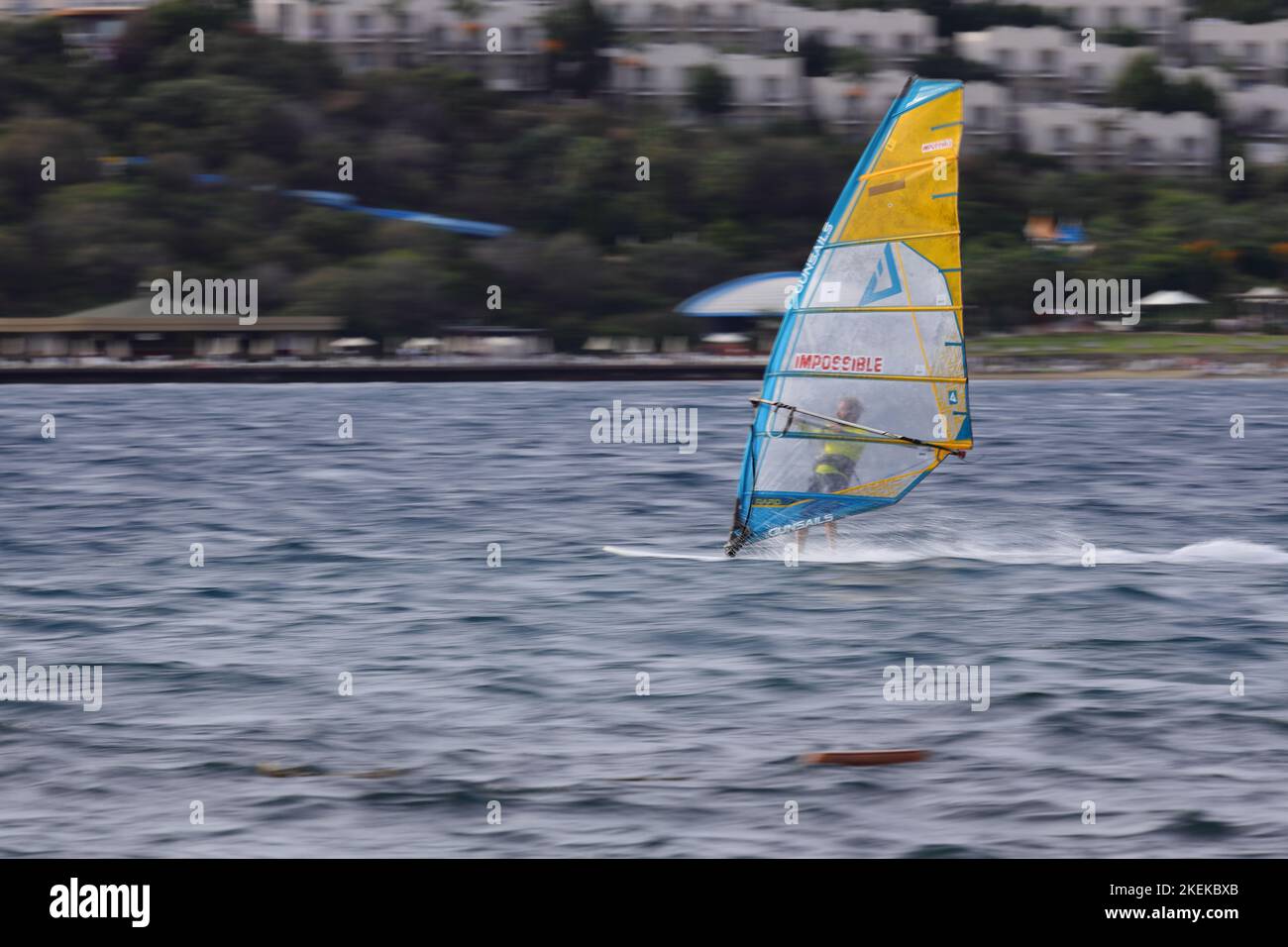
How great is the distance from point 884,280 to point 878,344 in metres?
0.85

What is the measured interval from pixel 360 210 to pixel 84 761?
12122 cm

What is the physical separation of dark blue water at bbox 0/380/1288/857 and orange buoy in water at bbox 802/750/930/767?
0.25m

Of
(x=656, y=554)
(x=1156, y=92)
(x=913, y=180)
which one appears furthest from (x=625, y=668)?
(x=1156, y=92)

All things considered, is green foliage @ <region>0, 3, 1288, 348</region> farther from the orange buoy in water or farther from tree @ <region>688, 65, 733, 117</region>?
the orange buoy in water

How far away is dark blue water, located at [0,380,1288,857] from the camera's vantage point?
14.3 m

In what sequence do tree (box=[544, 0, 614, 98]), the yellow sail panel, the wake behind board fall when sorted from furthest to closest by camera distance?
tree (box=[544, 0, 614, 98])
the wake behind board
the yellow sail panel

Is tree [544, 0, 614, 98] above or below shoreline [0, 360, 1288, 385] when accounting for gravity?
above

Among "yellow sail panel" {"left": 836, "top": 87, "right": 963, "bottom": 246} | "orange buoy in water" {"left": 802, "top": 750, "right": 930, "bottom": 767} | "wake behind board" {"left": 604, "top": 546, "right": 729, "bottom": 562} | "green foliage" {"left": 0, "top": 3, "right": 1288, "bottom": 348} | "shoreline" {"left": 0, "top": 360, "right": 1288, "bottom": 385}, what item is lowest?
"shoreline" {"left": 0, "top": 360, "right": 1288, "bottom": 385}

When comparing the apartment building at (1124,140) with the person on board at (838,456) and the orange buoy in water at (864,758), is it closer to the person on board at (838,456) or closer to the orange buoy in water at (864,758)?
the person on board at (838,456)

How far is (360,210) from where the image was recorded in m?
134

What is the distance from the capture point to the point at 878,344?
24562mm

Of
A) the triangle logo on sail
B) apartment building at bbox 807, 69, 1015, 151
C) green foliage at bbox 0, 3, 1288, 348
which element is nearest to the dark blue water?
the triangle logo on sail

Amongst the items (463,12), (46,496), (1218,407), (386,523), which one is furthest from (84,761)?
(463,12)

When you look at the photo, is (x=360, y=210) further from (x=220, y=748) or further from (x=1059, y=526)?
(x=220, y=748)
